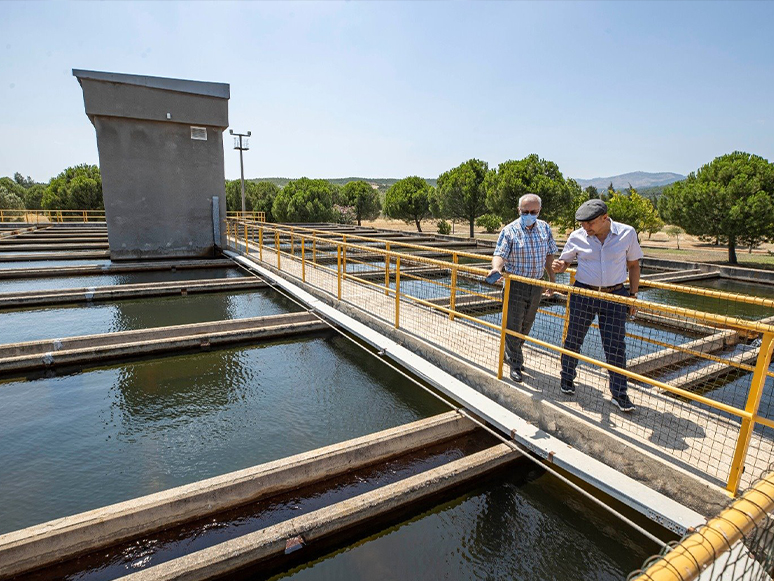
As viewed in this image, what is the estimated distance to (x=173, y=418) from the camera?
16.8ft

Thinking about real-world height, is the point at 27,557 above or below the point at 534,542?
above

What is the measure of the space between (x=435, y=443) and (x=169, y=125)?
14.4 m

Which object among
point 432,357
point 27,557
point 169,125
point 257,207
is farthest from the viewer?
point 257,207

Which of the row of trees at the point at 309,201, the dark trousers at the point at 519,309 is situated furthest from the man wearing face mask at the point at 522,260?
the row of trees at the point at 309,201

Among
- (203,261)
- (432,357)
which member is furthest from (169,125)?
(432,357)

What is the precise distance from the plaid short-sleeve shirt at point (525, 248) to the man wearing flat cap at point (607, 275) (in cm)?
42

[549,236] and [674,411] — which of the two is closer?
[674,411]

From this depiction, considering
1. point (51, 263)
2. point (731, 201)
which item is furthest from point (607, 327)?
point (731, 201)

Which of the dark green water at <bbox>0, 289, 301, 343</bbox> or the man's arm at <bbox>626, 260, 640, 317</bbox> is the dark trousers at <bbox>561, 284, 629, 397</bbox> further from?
the dark green water at <bbox>0, 289, 301, 343</bbox>

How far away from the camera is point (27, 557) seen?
287 centimetres

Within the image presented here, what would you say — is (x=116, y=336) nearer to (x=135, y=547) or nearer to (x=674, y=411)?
(x=135, y=547)

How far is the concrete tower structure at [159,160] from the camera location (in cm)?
1366

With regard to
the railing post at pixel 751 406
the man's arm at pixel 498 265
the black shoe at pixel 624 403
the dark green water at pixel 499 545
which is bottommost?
the dark green water at pixel 499 545

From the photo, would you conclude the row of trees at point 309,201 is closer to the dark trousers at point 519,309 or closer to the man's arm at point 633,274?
the dark trousers at point 519,309
